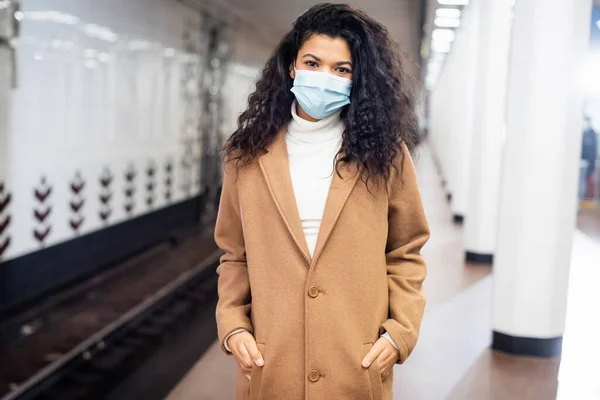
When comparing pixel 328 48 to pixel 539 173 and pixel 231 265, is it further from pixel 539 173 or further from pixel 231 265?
pixel 539 173

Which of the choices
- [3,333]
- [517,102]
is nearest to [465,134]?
[517,102]

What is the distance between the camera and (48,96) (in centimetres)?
678

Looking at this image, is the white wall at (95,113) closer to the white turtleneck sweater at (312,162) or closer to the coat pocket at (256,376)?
the white turtleneck sweater at (312,162)

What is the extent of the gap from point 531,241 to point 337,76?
335 cm

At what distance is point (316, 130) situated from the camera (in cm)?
188

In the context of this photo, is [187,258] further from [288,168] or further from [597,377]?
[288,168]

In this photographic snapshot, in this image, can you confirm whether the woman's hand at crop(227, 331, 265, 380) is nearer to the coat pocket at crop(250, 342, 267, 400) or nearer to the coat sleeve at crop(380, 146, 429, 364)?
the coat pocket at crop(250, 342, 267, 400)

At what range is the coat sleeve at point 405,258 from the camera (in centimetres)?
183

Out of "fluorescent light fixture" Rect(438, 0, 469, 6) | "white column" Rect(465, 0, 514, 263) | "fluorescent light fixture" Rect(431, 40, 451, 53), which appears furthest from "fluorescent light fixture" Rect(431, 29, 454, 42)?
"white column" Rect(465, 0, 514, 263)

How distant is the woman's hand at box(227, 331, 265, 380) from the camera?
5.91 feet

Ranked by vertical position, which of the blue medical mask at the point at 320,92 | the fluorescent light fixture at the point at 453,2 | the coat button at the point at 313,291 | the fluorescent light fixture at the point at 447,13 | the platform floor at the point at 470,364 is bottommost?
the platform floor at the point at 470,364

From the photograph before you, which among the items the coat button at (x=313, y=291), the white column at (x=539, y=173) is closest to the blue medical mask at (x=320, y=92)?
the coat button at (x=313, y=291)

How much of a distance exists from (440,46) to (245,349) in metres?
17.1

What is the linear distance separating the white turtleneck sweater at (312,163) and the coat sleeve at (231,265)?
52 millimetres
